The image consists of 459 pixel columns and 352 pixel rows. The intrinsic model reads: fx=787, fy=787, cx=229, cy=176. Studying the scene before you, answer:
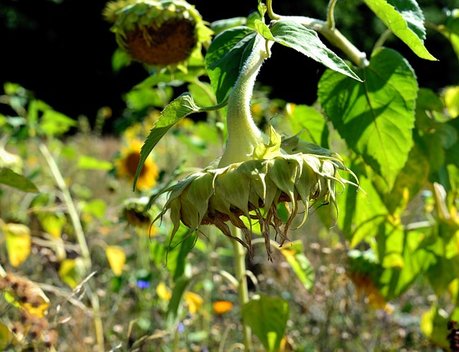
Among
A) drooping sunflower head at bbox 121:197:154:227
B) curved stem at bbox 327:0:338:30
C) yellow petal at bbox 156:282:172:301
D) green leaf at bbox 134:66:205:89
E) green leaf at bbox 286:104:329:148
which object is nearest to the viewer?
curved stem at bbox 327:0:338:30

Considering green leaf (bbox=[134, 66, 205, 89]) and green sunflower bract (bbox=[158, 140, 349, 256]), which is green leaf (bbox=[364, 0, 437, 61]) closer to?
green sunflower bract (bbox=[158, 140, 349, 256])

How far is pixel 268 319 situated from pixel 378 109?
11.9 inches

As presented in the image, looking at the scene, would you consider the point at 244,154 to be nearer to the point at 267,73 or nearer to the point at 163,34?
the point at 163,34

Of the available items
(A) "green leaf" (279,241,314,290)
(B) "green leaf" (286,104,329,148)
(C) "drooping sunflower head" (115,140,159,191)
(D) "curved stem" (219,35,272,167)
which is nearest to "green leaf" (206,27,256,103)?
(D) "curved stem" (219,35,272,167)

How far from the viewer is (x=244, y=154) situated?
606mm

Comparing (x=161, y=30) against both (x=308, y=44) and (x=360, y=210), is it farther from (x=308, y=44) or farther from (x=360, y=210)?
(x=308, y=44)

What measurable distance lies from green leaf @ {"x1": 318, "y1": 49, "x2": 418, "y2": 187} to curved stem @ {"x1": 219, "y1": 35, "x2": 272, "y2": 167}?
26 cm

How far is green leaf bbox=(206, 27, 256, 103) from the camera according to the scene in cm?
69

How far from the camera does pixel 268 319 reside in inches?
38.9

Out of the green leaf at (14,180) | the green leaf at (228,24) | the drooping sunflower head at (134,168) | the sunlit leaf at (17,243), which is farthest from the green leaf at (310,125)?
the drooping sunflower head at (134,168)

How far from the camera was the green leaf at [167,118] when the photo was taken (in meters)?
→ 0.60

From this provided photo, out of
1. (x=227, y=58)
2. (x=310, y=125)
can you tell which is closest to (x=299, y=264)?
(x=310, y=125)

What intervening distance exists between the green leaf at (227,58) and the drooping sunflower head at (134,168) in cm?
138

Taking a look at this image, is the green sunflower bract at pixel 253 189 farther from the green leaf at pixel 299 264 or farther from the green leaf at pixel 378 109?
the green leaf at pixel 299 264
